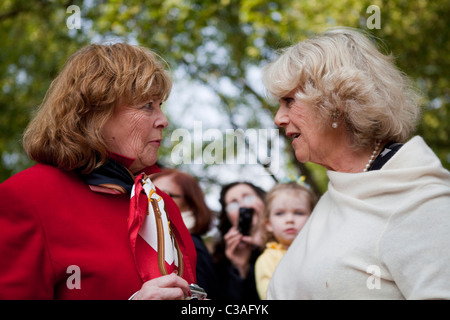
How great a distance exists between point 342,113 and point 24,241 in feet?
4.84

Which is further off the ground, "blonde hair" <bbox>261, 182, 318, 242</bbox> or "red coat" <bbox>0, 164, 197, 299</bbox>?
"red coat" <bbox>0, 164, 197, 299</bbox>

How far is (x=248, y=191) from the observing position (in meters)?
5.28

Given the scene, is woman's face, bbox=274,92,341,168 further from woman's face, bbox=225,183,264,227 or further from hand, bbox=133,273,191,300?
woman's face, bbox=225,183,264,227

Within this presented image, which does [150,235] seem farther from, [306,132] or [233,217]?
[233,217]

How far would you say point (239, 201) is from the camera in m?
5.21

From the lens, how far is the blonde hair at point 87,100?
2.26 meters

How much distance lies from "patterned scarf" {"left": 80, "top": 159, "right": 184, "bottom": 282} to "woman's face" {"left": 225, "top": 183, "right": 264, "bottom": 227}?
109 inches

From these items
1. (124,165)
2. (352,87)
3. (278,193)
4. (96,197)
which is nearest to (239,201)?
(278,193)

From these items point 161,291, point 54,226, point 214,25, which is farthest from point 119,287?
point 214,25

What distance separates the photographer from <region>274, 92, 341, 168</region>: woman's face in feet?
8.85

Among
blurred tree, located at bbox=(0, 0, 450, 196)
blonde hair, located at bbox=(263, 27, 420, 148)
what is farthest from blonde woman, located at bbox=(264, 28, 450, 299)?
blurred tree, located at bbox=(0, 0, 450, 196)

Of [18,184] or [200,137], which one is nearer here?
[18,184]

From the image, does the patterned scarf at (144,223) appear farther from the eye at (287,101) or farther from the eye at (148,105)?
the eye at (287,101)

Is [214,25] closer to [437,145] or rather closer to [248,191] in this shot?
[437,145]
